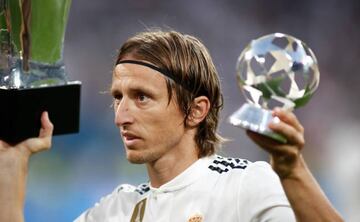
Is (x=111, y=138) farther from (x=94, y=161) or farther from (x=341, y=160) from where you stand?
(x=341, y=160)

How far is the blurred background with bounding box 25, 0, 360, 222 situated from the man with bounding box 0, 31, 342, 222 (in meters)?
1.82

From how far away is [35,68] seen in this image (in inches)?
65.0

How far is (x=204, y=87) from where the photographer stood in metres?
2.57

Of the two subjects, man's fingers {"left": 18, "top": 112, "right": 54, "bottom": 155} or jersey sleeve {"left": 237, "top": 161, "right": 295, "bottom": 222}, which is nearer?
man's fingers {"left": 18, "top": 112, "right": 54, "bottom": 155}

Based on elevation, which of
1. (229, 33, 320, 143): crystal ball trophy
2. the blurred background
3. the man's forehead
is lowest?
the blurred background

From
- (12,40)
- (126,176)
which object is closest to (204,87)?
(12,40)

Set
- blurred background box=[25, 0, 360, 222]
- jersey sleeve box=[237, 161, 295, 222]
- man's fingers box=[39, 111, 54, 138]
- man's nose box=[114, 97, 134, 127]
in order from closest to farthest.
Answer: man's fingers box=[39, 111, 54, 138] → jersey sleeve box=[237, 161, 295, 222] → man's nose box=[114, 97, 134, 127] → blurred background box=[25, 0, 360, 222]

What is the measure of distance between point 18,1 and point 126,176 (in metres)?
2.85

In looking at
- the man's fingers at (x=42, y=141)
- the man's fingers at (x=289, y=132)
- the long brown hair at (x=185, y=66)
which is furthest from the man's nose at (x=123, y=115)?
the man's fingers at (x=289, y=132)

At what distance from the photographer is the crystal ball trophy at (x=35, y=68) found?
5.22ft

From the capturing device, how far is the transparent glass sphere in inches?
58.4

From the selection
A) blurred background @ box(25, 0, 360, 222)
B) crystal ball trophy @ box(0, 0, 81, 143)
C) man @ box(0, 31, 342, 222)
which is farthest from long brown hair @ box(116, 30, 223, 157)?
blurred background @ box(25, 0, 360, 222)

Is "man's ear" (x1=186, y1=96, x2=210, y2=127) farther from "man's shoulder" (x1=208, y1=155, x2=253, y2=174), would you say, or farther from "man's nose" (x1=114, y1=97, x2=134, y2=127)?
"man's nose" (x1=114, y1=97, x2=134, y2=127)

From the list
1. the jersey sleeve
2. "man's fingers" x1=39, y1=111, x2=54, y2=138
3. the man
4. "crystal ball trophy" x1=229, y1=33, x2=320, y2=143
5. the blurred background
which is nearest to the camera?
"crystal ball trophy" x1=229, y1=33, x2=320, y2=143
